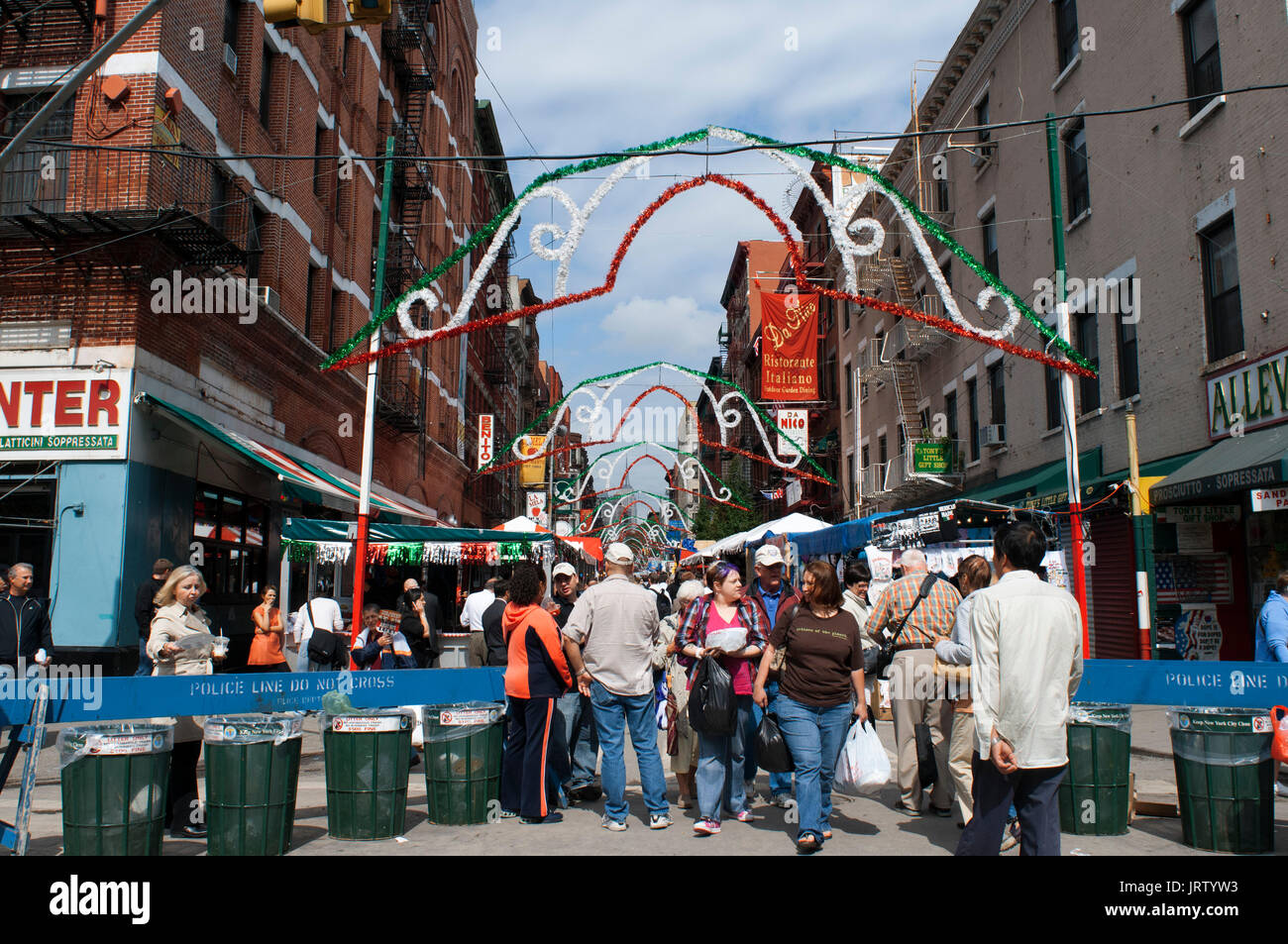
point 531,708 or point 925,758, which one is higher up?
point 531,708

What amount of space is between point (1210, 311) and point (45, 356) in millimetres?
16829

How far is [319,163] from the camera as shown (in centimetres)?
2142

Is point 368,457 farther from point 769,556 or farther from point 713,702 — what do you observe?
point 713,702

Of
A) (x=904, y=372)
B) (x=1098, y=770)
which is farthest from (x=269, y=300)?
(x=904, y=372)

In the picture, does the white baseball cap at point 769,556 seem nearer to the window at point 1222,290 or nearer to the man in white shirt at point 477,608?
the man in white shirt at point 477,608

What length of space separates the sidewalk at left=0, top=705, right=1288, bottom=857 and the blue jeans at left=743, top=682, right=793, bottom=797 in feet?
0.69

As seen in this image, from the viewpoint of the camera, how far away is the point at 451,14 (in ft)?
115

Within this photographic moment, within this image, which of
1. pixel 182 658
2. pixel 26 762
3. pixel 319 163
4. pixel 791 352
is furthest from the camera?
pixel 791 352

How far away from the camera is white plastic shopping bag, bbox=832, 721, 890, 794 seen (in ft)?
20.3

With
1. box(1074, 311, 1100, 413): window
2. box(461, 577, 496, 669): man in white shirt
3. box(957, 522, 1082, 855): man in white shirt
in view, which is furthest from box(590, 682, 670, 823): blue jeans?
box(1074, 311, 1100, 413): window

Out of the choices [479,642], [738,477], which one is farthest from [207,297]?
[738,477]

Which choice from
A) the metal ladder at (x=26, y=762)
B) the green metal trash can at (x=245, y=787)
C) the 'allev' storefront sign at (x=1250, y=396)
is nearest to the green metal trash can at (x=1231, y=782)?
the green metal trash can at (x=245, y=787)

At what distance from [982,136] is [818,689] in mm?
19897

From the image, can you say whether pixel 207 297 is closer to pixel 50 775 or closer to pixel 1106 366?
pixel 50 775
